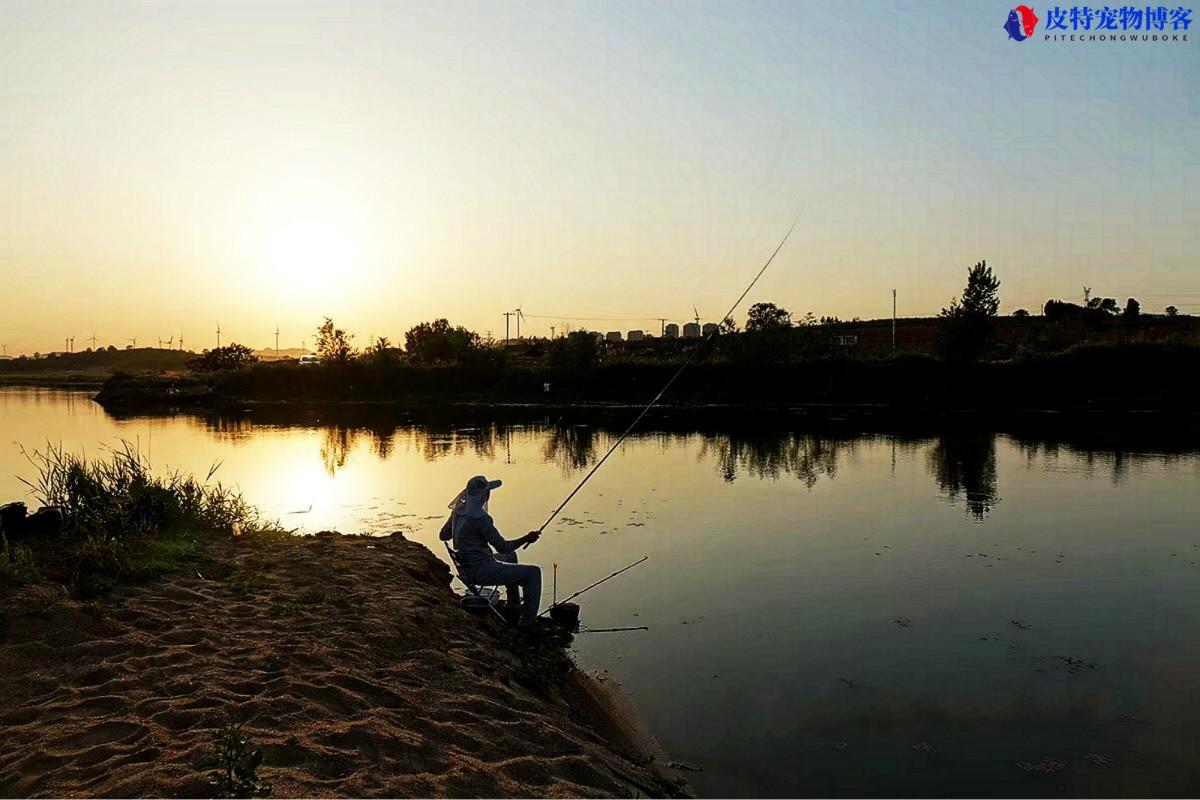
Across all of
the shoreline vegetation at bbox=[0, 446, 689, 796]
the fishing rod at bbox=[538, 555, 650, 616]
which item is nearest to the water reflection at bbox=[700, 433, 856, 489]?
the fishing rod at bbox=[538, 555, 650, 616]

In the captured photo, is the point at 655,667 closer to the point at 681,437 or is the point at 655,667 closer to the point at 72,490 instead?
the point at 72,490

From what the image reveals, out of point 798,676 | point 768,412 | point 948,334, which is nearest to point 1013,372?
point 948,334

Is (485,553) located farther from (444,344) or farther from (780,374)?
(444,344)

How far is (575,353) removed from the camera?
5891 centimetres

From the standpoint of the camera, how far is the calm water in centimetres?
671

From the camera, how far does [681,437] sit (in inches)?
1282

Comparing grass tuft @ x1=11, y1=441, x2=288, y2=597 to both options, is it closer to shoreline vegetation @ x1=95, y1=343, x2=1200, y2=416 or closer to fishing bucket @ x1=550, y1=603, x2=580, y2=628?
fishing bucket @ x1=550, y1=603, x2=580, y2=628

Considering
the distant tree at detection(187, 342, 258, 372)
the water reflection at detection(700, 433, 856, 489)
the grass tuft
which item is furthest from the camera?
the distant tree at detection(187, 342, 258, 372)

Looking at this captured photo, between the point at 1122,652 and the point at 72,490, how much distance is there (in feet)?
39.0

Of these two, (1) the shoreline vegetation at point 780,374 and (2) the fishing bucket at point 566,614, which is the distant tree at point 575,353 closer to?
(1) the shoreline vegetation at point 780,374

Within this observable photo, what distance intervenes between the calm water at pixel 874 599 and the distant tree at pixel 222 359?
71.0 m

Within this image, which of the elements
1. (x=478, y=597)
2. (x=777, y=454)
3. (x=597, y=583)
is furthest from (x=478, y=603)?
(x=777, y=454)

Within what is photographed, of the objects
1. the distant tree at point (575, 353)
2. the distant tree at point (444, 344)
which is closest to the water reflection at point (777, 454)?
the distant tree at point (575, 353)

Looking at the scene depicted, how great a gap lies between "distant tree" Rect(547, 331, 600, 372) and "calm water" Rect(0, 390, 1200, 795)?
33.3 meters
